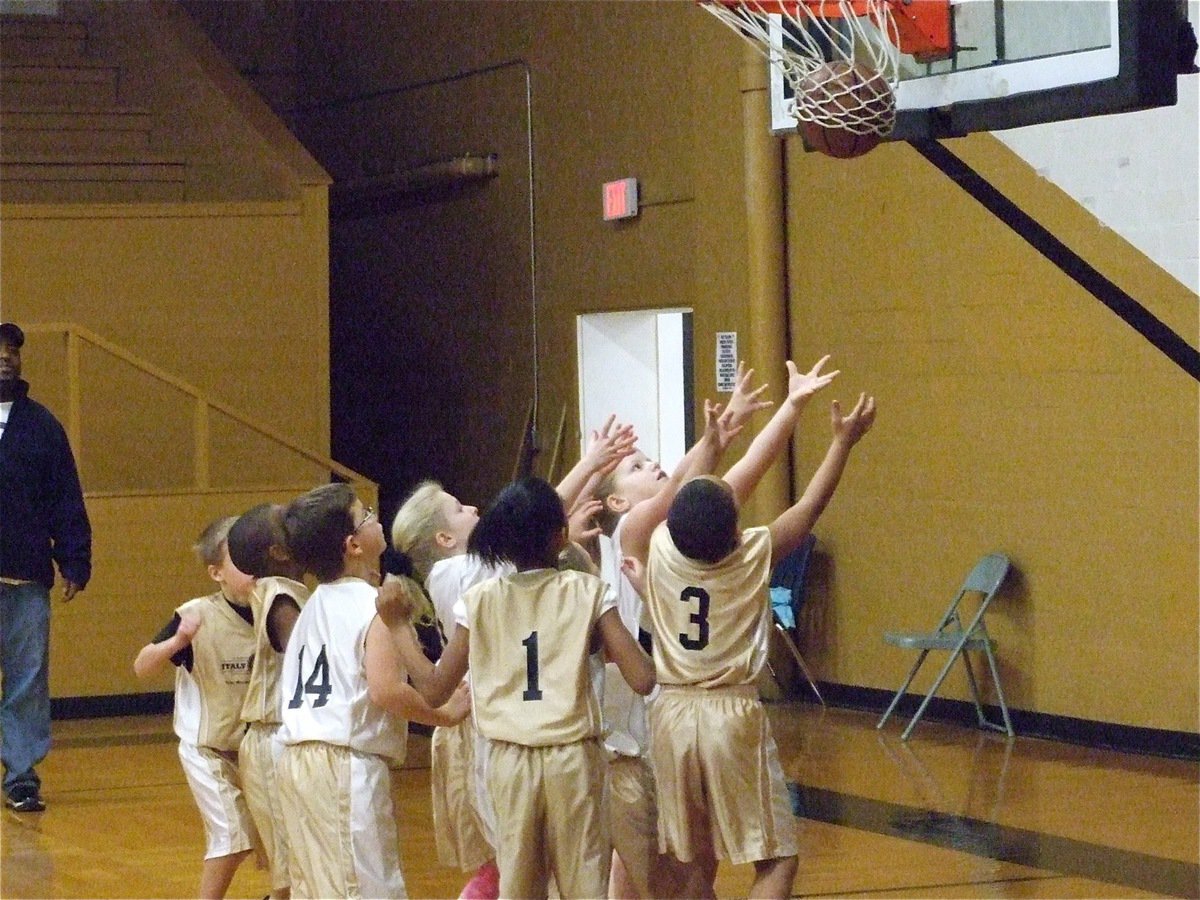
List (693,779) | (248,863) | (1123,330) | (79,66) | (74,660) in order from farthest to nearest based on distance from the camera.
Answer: (79,66), (74,660), (1123,330), (248,863), (693,779)

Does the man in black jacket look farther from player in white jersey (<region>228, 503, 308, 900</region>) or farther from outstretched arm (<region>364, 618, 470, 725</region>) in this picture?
outstretched arm (<region>364, 618, 470, 725</region>)

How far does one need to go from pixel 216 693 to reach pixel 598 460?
1250 millimetres

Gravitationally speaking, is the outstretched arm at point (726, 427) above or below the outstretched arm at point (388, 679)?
above

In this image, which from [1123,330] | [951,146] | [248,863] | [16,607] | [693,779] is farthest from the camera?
[951,146]

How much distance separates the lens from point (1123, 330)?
27.2 ft

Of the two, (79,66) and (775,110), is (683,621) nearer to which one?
(775,110)

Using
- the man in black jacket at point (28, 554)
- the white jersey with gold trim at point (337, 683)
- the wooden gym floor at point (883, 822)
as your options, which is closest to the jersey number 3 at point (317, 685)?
the white jersey with gold trim at point (337, 683)

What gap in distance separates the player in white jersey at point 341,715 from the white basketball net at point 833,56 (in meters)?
1.58

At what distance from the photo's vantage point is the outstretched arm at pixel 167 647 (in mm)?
4973

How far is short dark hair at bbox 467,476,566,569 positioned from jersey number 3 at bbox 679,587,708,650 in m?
0.45

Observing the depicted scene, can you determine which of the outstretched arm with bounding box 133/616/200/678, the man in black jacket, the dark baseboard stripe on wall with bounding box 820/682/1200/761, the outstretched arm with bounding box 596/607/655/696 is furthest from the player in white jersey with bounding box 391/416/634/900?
the dark baseboard stripe on wall with bounding box 820/682/1200/761

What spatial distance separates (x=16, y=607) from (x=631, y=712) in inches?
140

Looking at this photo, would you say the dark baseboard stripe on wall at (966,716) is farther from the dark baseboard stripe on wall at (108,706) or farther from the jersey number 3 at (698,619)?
the jersey number 3 at (698,619)

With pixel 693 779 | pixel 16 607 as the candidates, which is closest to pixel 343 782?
pixel 693 779
